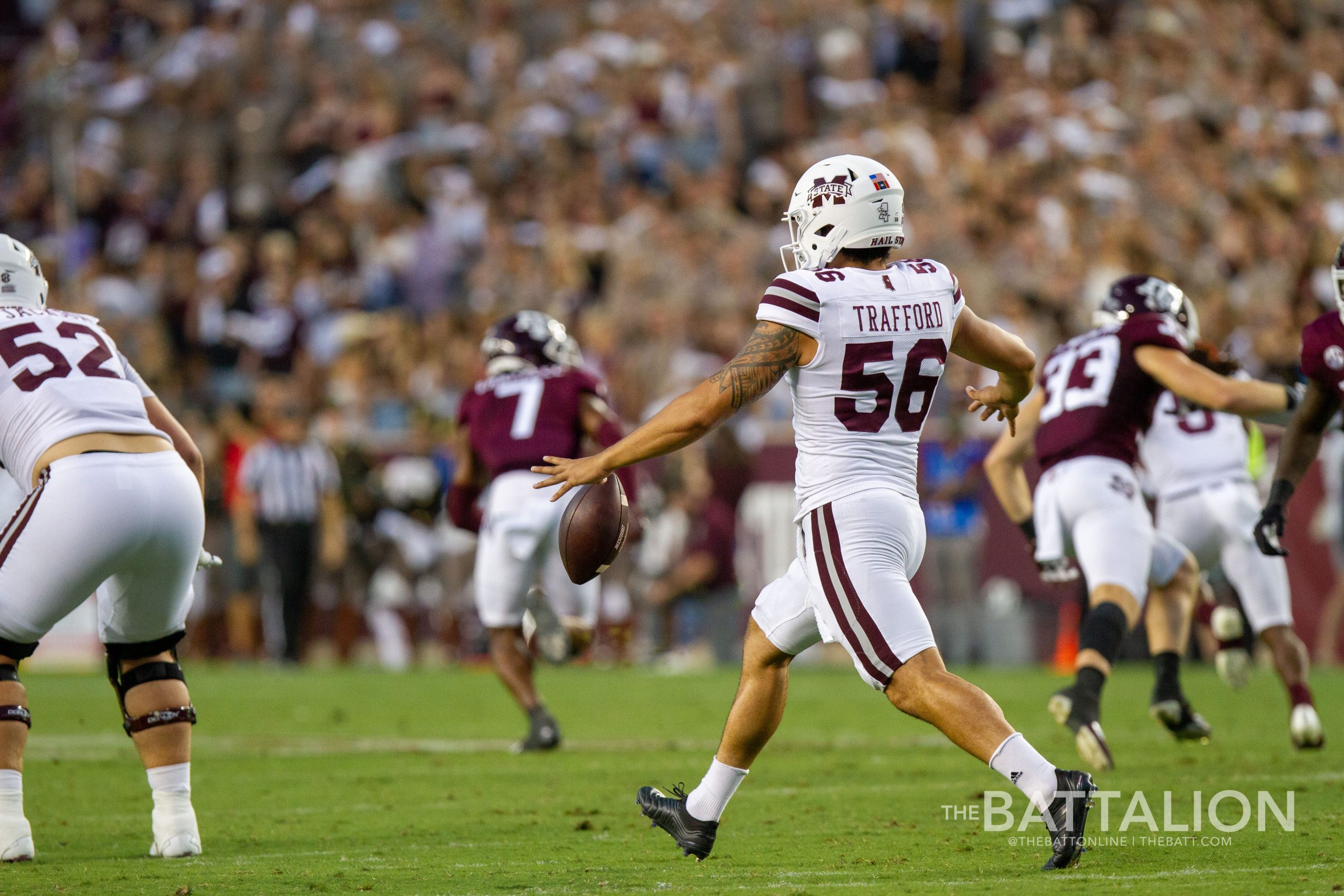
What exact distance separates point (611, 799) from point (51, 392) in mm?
2638

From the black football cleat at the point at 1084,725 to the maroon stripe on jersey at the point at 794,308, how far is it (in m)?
2.85

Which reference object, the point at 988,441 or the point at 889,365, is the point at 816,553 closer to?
the point at 889,365

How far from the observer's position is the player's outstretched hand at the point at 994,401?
5.53m

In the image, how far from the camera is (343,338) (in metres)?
16.9

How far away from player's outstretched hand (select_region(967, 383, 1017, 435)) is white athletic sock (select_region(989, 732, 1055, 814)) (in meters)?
1.11

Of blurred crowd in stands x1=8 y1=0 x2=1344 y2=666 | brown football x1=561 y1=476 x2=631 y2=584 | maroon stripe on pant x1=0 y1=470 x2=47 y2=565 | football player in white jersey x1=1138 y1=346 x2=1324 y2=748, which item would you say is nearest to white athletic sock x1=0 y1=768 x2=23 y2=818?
maroon stripe on pant x1=0 y1=470 x2=47 y2=565

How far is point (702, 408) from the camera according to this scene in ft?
16.0

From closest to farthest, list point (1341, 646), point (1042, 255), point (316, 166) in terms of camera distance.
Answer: point (1341, 646)
point (1042, 255)
point (316, 166)

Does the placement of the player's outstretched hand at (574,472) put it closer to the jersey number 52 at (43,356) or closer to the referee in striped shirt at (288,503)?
the jersey number 52 at (43,356)

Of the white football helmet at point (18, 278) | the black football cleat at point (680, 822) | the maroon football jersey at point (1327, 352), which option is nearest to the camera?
the black football cleat at point (680, 822)

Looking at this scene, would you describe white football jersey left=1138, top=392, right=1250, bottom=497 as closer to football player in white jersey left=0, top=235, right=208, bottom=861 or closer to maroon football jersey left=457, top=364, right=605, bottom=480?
maroon football jersey left=457, top=364, right=605, bottom=480

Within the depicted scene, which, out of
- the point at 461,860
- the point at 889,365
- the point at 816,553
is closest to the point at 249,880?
the point at 461,860

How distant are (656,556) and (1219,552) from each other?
733 centimetres

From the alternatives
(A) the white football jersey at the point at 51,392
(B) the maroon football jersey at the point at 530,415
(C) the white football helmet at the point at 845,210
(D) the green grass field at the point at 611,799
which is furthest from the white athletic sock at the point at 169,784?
(B) the maroon football jersey at the point at 530,415
